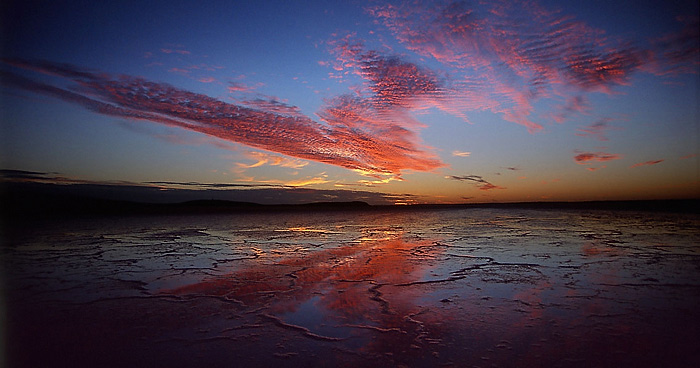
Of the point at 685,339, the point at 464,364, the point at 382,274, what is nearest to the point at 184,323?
the point at 464,364

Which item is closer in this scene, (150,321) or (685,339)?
(685,339)

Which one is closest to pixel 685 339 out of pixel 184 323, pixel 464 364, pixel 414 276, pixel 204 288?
pixel 464 364

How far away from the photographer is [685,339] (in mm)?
2633

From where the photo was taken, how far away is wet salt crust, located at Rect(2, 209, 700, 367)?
2.49 m

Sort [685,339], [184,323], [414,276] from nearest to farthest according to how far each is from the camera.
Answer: [685,339] < [184,323] < [414,276]

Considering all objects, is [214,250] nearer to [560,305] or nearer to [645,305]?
[560,305]

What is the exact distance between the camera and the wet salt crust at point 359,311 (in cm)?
249

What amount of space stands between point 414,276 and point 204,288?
8.72 ft

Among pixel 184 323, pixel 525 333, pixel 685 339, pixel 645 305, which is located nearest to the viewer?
pixel 685 339

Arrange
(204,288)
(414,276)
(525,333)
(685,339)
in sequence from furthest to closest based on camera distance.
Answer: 1. (414,276)
2. (204,288)
3. (525,333)
4. (685,339)

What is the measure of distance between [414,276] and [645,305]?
241cm

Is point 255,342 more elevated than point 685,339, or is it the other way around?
point 685,339

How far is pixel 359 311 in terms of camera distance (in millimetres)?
3434

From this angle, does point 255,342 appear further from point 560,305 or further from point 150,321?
point 560,305
